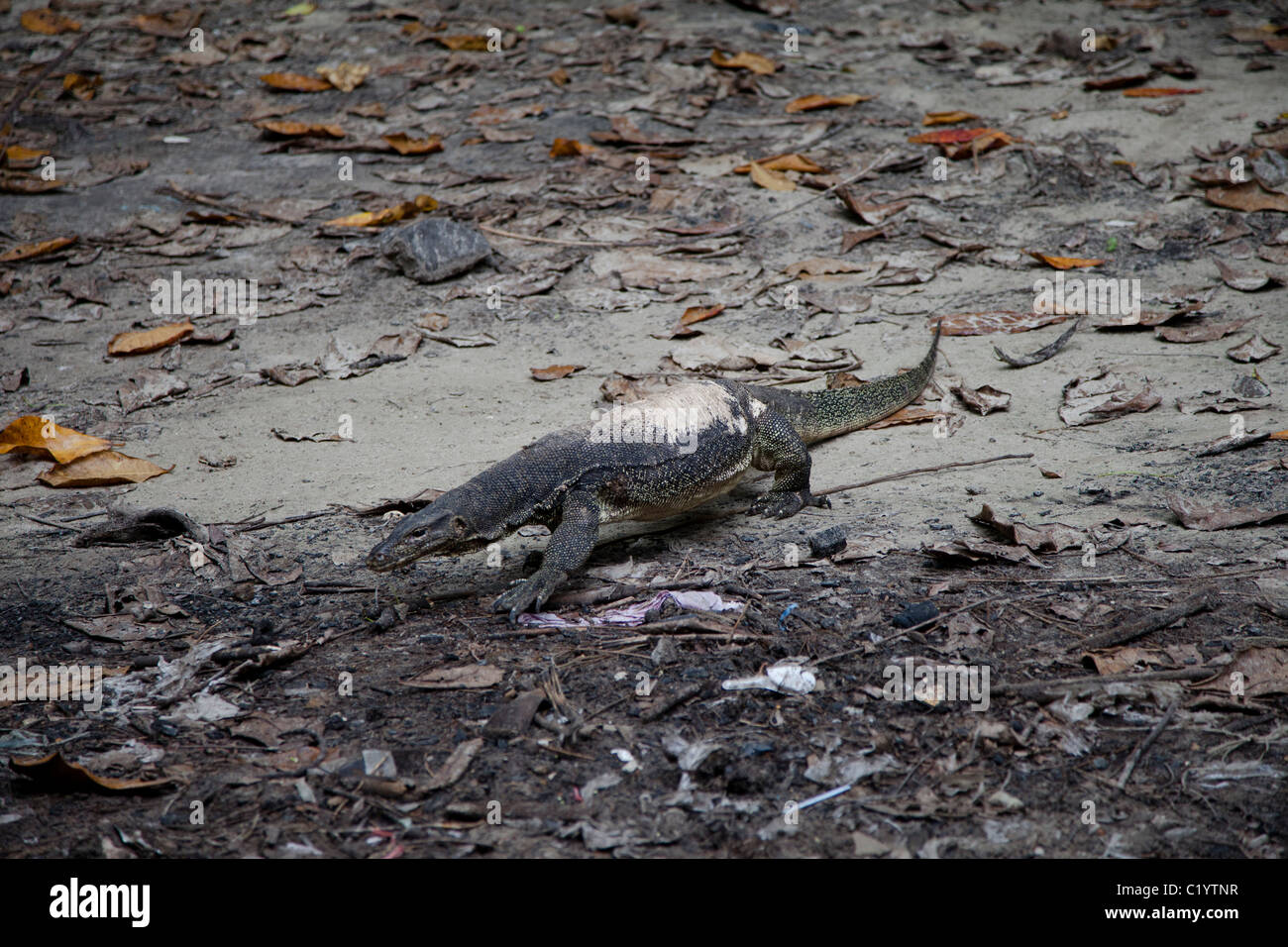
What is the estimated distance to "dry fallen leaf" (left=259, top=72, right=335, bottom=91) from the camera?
11688 mm

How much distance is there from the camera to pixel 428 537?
178 inches

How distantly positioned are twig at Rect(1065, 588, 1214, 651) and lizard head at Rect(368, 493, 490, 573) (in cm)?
252

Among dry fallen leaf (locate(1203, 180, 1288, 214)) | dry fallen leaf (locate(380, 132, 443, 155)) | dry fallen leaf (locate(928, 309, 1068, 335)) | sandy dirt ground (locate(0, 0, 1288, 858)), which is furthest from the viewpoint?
dry fallen leaf (locate(380, 132, 443, 155))

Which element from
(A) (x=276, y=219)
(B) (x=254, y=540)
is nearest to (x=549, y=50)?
(A) (x=276, y=219)

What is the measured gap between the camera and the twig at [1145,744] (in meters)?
3.22

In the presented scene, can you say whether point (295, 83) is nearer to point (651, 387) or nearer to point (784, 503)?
point (651, 387)

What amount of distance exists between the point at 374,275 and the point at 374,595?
437 centimetres

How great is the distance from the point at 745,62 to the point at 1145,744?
374 inches

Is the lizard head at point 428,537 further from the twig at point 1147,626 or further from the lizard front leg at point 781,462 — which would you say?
the twig at point 1147,626

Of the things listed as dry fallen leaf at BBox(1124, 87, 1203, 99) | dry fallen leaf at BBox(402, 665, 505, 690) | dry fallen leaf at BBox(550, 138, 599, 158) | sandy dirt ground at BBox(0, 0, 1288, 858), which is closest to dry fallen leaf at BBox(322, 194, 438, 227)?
sandy dirt ground at BBox(0, 0, 1288, 858)

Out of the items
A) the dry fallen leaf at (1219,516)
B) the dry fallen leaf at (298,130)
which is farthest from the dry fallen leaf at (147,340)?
the dry fallen leaf at (1219,516)

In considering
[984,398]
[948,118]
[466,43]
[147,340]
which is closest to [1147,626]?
[984,398]

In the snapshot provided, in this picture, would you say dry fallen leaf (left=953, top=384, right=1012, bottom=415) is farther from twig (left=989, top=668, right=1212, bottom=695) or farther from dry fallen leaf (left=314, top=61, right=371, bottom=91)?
dry fallen leaf (left=314, top=61, right=371, bottom=91)

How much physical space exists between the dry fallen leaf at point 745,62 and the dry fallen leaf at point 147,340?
252 inches
